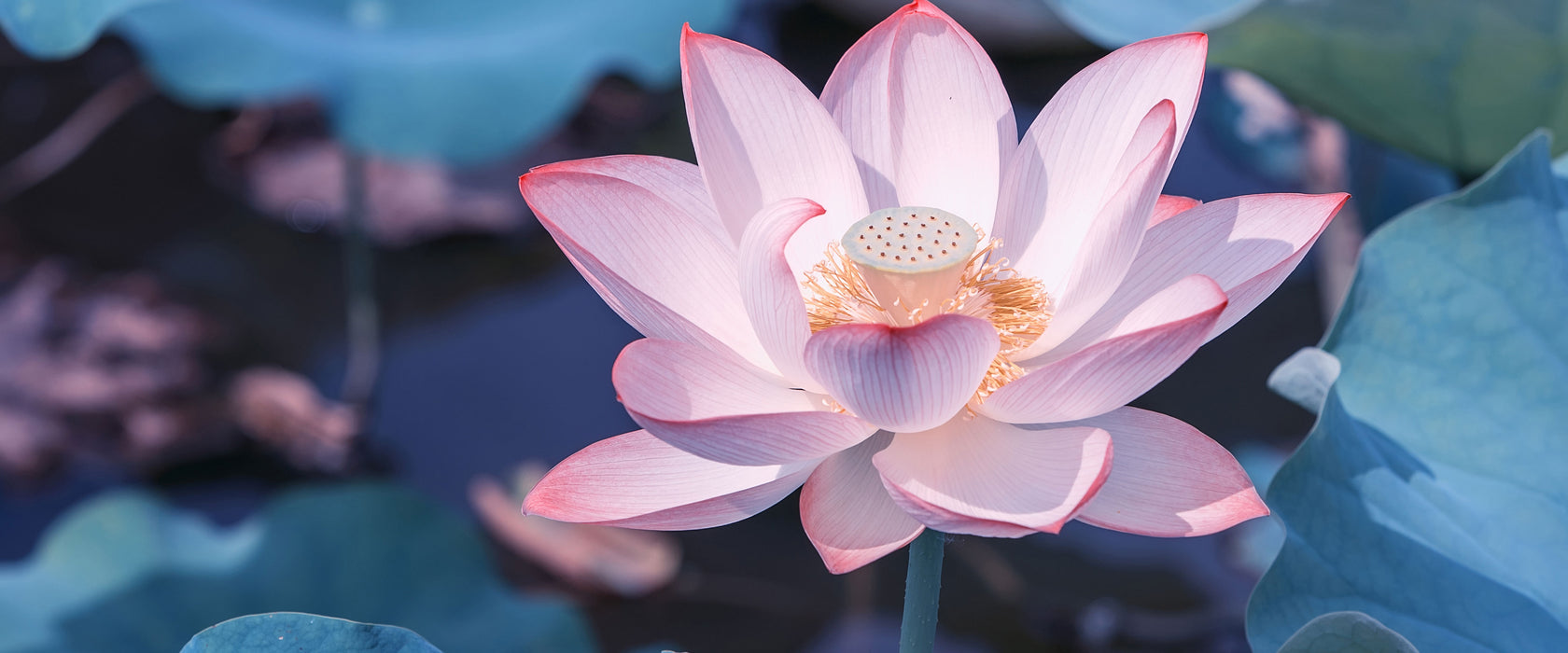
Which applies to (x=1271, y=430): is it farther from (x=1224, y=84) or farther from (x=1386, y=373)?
(x=1386, y=373)

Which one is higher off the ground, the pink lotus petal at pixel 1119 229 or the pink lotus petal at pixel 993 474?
the pink lotus petal at pixel 1119 229

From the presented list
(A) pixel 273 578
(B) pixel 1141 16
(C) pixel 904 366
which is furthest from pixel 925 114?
(A) pixel 273 578

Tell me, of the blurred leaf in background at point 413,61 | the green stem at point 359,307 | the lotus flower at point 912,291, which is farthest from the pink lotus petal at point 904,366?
the green stem at point 359,307

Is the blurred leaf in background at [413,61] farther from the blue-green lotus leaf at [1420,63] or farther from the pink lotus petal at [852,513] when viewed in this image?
the pink lotus petal at [852,513]

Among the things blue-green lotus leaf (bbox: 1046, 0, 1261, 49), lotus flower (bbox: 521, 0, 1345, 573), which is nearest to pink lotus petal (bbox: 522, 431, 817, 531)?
lotus flower (bbox: 521, 0, 1345, 573)

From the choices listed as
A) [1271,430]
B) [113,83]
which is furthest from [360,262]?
[1271,430]

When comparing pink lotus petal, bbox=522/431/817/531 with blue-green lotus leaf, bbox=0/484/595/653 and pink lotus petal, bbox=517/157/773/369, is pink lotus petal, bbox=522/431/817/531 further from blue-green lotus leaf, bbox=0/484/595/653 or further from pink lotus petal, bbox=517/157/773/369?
blue-green lotus leaf, bbox=0/484/595/653
